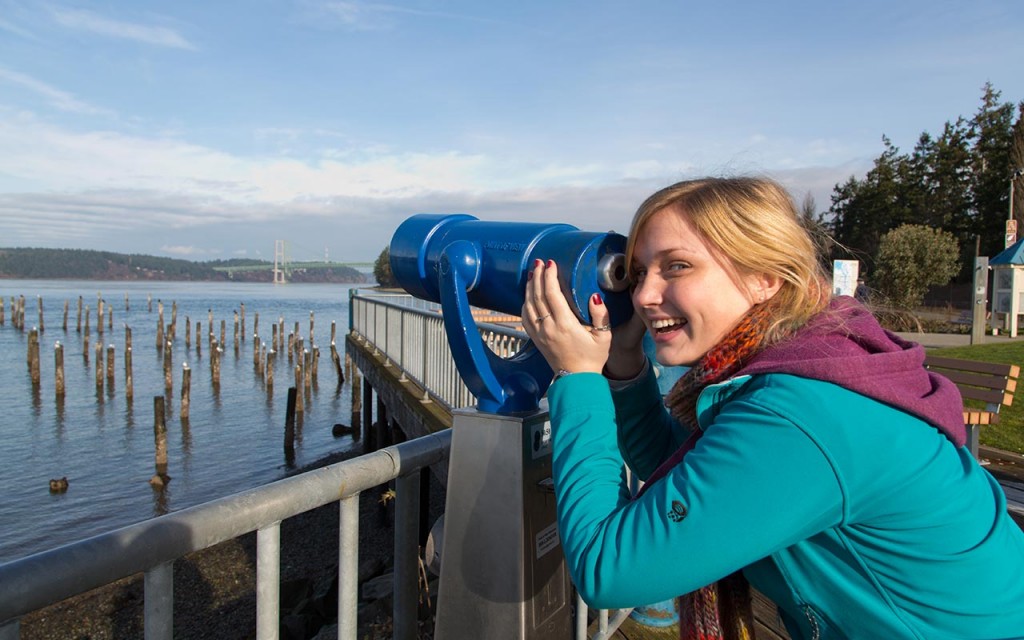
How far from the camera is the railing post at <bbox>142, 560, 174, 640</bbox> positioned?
4.00ft

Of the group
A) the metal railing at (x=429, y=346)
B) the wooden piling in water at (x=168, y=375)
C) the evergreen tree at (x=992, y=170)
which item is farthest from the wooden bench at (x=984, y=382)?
the evergreen tree at (x=992, y=170)

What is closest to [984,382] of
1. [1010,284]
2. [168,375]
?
[1010,284]

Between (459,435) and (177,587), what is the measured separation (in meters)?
10.3

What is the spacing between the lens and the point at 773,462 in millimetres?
926

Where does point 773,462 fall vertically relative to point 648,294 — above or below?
below

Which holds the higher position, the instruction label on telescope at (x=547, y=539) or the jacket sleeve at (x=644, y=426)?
the jacket sleeve at (x=644, y=426)

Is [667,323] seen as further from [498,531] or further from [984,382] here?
[984,382]

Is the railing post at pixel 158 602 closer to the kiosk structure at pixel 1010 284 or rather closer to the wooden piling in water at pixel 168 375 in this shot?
the kiosk structure at pixel 1010 284

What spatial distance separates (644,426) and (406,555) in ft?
2.38

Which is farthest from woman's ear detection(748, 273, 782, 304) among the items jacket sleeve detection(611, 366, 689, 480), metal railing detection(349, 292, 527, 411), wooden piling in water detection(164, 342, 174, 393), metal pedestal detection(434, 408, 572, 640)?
wooden piling in water detection(164, 342, 174, 393)

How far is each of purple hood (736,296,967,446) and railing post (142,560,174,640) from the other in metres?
1.06

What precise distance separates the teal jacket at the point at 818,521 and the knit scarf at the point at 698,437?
0.24 ft

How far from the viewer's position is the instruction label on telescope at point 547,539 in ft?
5.14

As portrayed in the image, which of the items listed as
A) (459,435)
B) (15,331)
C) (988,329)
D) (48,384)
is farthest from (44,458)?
(15,331)
